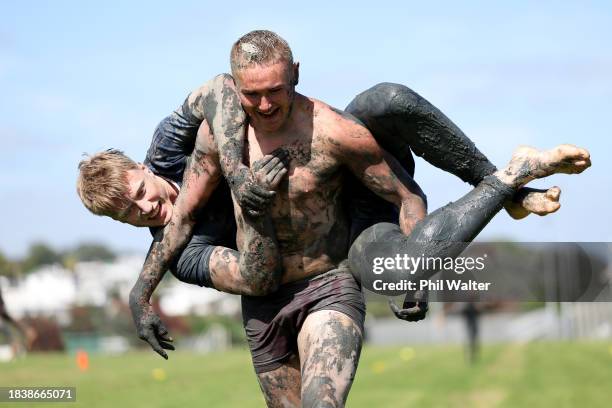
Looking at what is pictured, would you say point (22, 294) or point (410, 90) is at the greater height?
point (22, 294)

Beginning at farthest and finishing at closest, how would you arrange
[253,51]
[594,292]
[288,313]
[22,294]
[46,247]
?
[46,247] < [22,294] < [594,292] < [288,313] < [253,51]

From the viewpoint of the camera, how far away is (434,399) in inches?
896

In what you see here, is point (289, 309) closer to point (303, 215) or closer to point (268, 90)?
point (303, 215)

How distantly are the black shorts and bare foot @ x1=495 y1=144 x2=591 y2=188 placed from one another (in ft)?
3.69

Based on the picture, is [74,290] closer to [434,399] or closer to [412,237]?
[434,399]

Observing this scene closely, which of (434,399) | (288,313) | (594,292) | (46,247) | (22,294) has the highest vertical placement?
(46,247)

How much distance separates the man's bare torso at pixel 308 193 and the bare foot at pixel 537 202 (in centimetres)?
102

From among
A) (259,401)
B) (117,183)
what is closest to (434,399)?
(259,401)

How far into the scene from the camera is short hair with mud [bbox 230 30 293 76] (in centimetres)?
635

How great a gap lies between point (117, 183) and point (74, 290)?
104m

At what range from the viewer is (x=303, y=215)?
6.78 meters

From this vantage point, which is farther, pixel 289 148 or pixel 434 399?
pixel 434 399

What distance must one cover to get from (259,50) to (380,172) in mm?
1013

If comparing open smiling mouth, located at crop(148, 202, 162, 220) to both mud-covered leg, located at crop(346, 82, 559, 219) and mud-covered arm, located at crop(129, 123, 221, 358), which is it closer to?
mud-covered arm, located at crop(129, 123, 221, 358)
